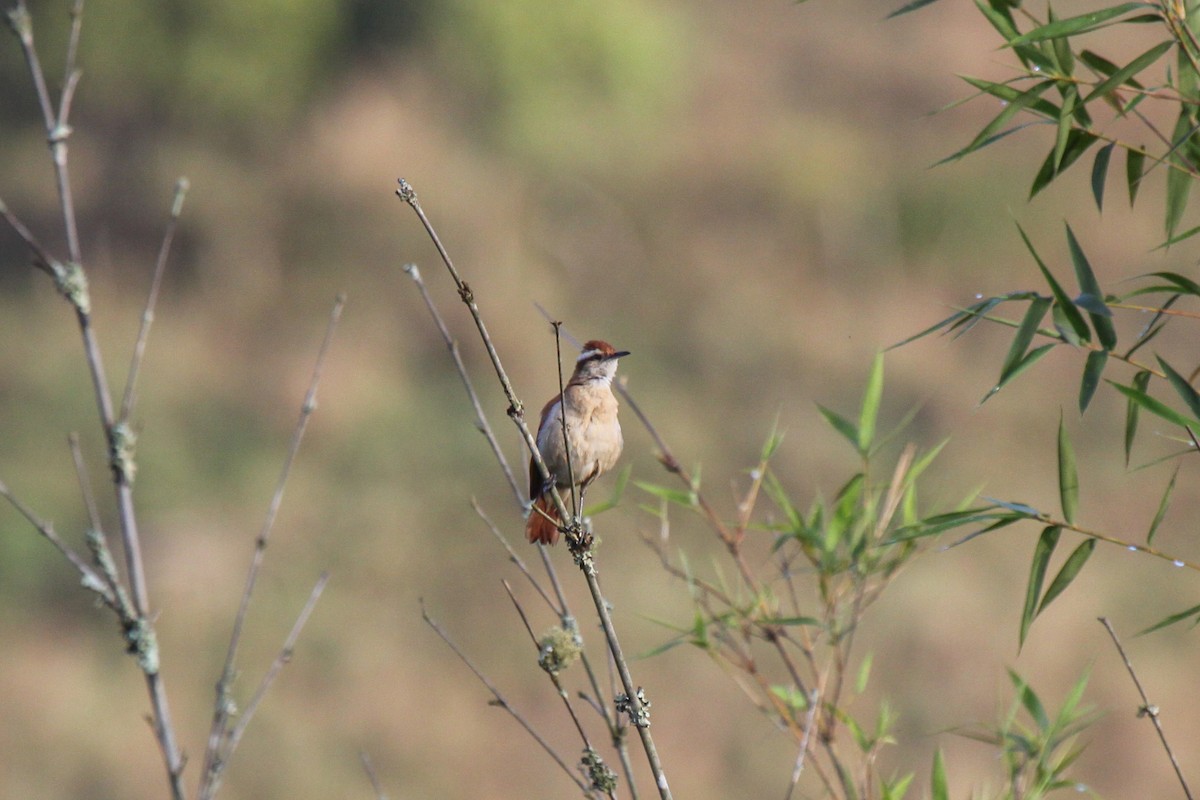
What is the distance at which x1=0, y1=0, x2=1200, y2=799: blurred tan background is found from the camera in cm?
1233

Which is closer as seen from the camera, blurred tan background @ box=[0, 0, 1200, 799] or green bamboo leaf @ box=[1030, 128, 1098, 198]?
green bamboo leaf @ box=[1030, 128, 1098, 198]

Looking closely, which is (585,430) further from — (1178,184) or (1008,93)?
(1178,184)

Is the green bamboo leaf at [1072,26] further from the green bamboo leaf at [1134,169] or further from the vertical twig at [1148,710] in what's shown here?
the vertical twig at [1148,710]

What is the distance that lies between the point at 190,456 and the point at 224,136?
18.0 ft

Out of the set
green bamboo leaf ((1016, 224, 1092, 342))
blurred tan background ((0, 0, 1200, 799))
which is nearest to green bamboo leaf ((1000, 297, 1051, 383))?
green bamboo leaf ((1016, 224, 1092, 342))

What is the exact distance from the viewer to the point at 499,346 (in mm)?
14711

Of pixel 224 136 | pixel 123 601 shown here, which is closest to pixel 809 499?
pixel 224 136

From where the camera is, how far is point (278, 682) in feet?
41.1

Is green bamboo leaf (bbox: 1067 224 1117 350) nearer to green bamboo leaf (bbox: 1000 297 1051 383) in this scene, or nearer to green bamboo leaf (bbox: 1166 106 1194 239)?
green bamboo leaf (bbox: 1000 297 1051 383)

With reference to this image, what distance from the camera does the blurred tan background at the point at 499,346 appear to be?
12.3 metres

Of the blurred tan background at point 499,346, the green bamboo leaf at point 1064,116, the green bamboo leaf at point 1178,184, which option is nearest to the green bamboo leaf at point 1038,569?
the green bamboo leaf at point 1178,184

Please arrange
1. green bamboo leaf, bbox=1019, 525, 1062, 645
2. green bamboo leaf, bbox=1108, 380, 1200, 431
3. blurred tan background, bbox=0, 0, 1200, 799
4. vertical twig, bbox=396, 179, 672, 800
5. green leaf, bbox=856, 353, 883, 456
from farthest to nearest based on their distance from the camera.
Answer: blurred tan background, bbox=0, 0, 1200, 799
green leaf, bbox=856, 353, 883, 456
green bamboo leaf, bbox=1019, 525, 1062, 645
green bamboo leaf, bbox=1108, 380, 1200, 431
vertical twig, bbox=396, 179, 672, 800

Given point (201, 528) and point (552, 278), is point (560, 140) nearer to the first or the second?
point (552, 278)

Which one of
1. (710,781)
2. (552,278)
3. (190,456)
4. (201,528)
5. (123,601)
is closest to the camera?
(123,601)
